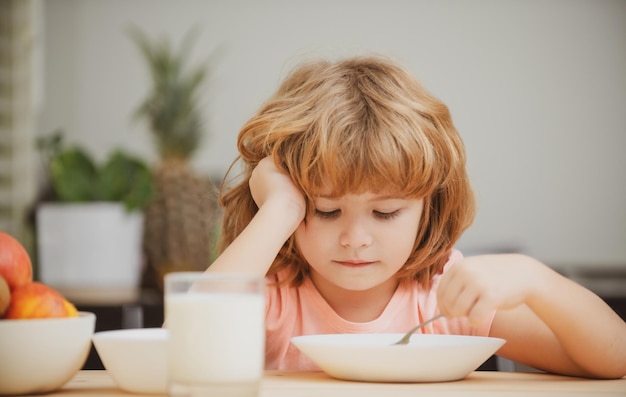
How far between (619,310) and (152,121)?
214cm

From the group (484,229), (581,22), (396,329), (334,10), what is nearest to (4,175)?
(334,10)

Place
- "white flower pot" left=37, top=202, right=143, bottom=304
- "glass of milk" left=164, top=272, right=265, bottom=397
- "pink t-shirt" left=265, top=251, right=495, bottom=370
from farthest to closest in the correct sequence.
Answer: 1. "white flower pot" left=37, top=202, right=143, bottom=304
2. "pink t-shirt" left=265, top=251, right=495, bottom=370
3. "glass of milk" left=164, top=272, right=265, bottom=397

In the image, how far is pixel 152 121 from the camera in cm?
357

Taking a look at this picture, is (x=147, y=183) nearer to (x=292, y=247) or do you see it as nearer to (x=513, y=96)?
(x=292, y=247)

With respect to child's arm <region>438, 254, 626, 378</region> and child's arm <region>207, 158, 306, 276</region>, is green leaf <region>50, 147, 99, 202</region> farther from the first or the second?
child's arm <region>438, 254, 626, 378</region>

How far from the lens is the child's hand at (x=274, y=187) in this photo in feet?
4.24

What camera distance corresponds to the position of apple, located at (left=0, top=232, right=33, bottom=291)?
0.88 metres

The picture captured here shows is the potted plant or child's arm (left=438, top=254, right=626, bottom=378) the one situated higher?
child's arm (left=438, top=254, right=626, bottom=378)

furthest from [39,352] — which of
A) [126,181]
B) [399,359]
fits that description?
[126,181]

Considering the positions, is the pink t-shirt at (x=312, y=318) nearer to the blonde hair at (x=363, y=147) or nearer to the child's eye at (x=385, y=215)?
the blonde hair at (x=363, y=147)

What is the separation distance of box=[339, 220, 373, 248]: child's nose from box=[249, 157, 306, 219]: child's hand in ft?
0.27

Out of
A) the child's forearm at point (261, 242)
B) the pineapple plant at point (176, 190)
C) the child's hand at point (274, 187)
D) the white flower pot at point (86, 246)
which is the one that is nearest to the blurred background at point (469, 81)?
the pineapple plant at point (176, 190)

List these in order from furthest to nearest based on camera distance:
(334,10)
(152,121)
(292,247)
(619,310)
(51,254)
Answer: (334,10)
(152,121)
(51,254)
(619,310)
(292,247)

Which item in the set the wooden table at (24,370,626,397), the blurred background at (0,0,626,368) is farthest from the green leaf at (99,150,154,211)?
the wooden table at (24,370,626,397)
